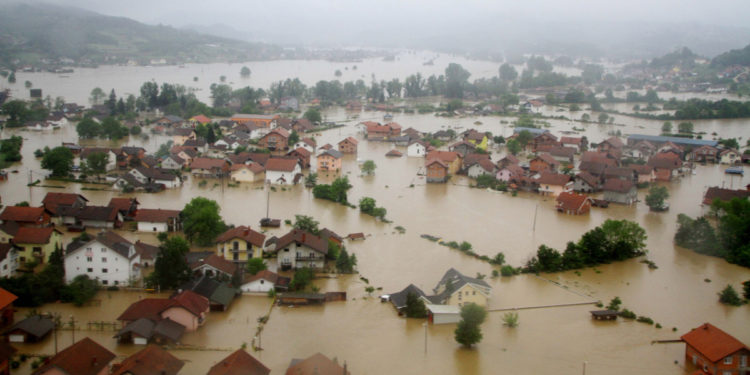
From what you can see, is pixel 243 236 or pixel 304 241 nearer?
pixel 304 241

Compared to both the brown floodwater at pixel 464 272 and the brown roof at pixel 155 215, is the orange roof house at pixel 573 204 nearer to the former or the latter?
the brown floodwater at pixel 464 272

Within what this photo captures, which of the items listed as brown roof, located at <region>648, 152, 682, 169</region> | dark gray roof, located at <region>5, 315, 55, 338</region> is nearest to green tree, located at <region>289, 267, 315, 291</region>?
dark gray roof, located at <region>5, 315, 55, 338</region>

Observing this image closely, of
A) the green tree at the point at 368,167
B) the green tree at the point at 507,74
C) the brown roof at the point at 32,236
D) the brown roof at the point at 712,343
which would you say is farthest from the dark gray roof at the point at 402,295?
the green tree at the point at 507,74

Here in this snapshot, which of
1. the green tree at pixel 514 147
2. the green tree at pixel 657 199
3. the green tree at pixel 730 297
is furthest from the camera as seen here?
the green tree at pixel 514 147

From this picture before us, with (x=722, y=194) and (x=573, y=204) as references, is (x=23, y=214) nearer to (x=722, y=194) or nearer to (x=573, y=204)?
(x=573, y=204)

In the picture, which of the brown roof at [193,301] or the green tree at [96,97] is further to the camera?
the green tree at [96,97]

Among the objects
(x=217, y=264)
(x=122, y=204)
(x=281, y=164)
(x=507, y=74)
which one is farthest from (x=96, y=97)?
(x=507, y=74)

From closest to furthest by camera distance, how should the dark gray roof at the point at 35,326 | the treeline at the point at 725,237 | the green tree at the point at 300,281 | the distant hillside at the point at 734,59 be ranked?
1. the dark gray roof at the point at 35,326
2. the green tree at the point at 300,281
3. the treeline at the point at 725,237
4. the distant hillside at the point at 734,59
